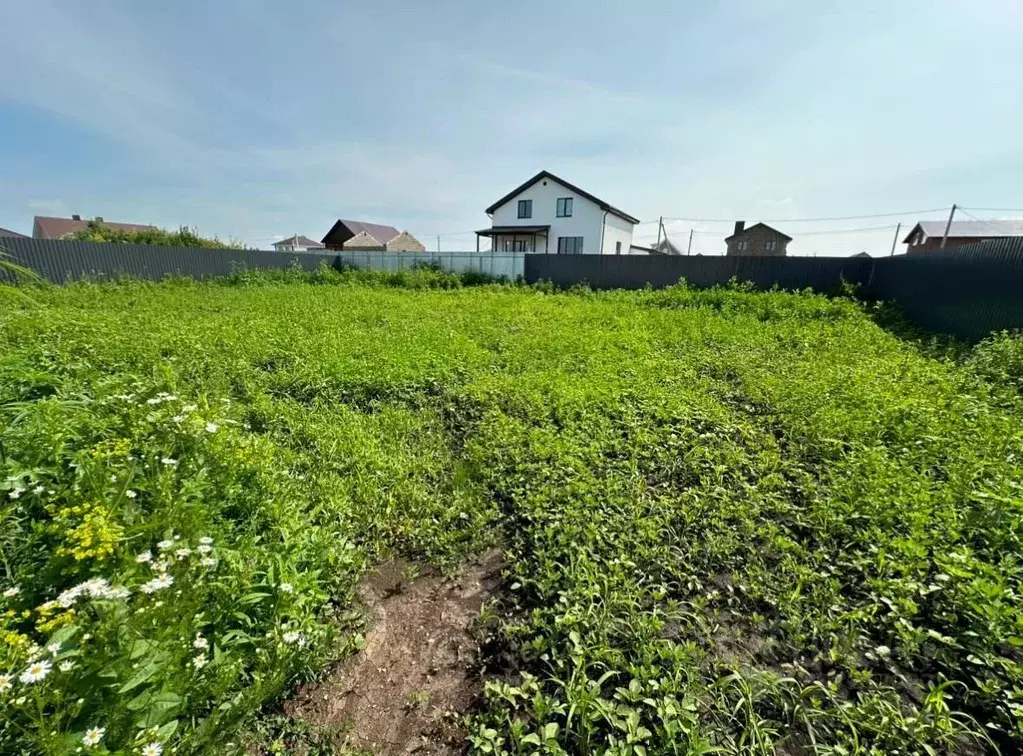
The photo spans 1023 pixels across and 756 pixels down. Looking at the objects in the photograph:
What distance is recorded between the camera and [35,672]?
100 centimetres

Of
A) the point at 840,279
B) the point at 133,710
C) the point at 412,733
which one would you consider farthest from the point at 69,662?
the point at 840,279

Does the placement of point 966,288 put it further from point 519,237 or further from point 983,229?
point 983,229

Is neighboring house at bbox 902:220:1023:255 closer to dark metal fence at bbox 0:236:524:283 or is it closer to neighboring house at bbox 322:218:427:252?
dark metal fence at bbox 0:236:524:283

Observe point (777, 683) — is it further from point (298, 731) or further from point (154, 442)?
point (154, 442)

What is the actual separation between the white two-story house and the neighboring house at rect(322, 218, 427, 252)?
437 inches

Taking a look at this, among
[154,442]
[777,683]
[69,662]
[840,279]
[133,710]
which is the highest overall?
[840,279]

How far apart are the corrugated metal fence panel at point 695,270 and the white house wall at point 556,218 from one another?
30.8ft

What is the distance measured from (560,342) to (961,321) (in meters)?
6.03

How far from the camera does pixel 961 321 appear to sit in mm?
6531

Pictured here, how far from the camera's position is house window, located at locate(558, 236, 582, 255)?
76.5 ft

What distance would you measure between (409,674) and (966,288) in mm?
9038

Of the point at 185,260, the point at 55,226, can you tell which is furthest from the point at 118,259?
the point at 55,226

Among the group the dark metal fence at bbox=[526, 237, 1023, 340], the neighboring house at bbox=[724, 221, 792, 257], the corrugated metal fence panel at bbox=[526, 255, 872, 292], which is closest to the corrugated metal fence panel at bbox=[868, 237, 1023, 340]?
the dark metal fence at bbox=[526, 237, 1023, 340]

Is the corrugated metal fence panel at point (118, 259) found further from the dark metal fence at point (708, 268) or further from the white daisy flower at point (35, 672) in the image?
the white daisy flower at point (35, 672)
